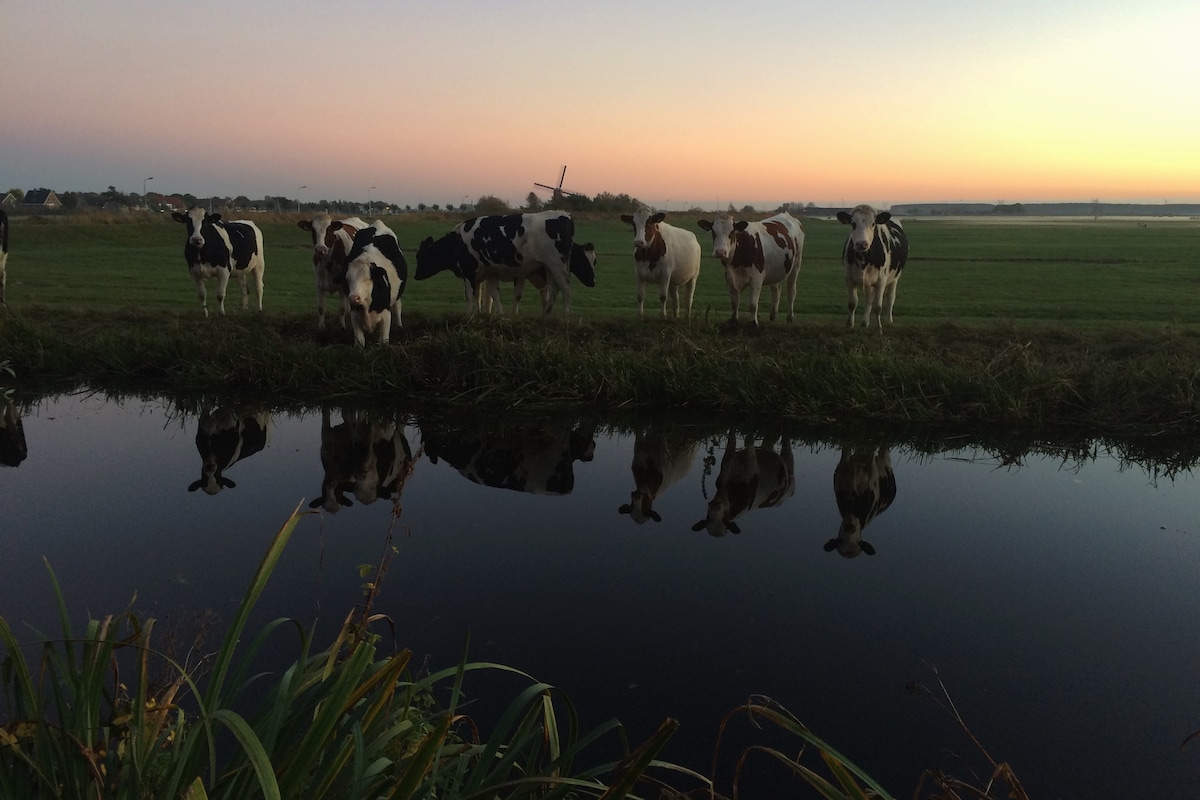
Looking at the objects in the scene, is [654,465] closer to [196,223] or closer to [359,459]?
[359,459]

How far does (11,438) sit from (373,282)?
477cm

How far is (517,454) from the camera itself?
8.34 m

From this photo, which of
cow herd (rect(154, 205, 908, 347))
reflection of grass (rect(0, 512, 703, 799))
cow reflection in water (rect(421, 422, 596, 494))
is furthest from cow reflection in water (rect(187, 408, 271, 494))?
reflection of grass (rect(0, 512, 703, 799))

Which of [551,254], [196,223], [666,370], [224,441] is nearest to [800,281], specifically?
[551,254]

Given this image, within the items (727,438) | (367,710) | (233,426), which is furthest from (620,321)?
(367,710)

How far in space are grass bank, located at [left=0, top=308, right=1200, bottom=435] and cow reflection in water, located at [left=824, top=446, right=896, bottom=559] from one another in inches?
52.9

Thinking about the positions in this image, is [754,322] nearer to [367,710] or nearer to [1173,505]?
[1173,505]

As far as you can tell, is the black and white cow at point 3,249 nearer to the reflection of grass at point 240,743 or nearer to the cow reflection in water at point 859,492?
the cow reflection in water at point 859,492

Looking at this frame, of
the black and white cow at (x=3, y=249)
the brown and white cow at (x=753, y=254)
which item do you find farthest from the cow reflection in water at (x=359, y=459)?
the black and white cow at (x=3, y=249)

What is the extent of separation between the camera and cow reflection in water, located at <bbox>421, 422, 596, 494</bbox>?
24.8ft

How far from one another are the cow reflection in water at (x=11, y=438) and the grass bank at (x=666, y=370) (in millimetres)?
1510

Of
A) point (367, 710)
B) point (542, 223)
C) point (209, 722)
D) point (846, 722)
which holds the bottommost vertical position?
point (846, 722)

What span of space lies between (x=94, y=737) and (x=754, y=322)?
12235mm

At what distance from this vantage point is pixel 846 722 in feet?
12.7
